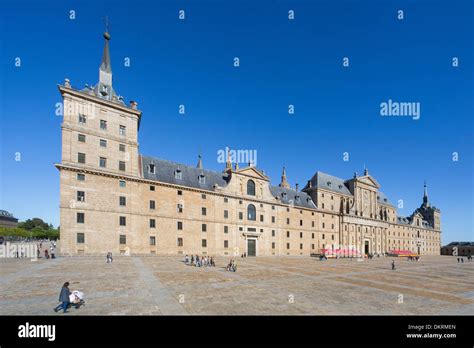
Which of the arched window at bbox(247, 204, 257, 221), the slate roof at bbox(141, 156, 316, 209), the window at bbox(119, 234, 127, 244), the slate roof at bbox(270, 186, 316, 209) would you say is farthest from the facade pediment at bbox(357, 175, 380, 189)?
the window at bbox(119, 234, 127, 244)

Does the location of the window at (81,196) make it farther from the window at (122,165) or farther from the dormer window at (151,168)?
the dormer window at (151,168)

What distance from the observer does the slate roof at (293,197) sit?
64400 millimetres

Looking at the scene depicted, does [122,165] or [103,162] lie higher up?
[103,162]

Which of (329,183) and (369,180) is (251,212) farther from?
(369,180)

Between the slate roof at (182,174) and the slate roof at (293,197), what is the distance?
1571 cm

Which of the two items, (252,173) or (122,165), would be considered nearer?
(122,165)

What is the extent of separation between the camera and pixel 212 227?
50.1m

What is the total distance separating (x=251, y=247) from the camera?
182ft

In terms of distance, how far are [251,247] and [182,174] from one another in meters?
22.0

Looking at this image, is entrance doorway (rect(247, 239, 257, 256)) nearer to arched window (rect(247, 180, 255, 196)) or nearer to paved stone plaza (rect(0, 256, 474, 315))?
arched window (rect(247, 180, 255, 196))

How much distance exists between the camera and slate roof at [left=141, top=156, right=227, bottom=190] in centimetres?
4644

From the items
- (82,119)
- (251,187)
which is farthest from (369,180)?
(82,119)
